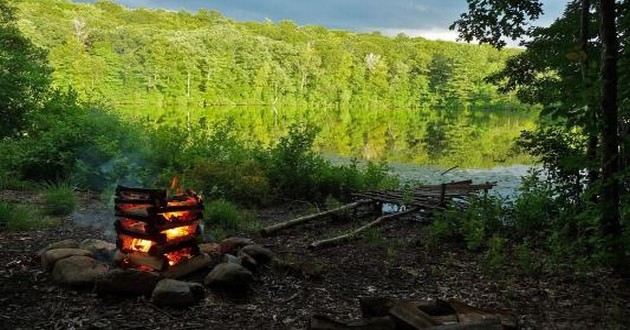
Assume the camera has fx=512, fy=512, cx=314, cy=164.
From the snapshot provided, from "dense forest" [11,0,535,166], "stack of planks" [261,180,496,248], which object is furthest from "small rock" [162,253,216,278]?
"dense forest" [11,0,535,166]

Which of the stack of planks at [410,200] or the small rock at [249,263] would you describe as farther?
the stack of planks at [410,200]

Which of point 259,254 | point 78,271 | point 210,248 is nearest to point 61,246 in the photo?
point 78,271

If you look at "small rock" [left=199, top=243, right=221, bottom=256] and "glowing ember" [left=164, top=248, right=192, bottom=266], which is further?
"small rock" [left=199, top=243, right=221, bottom=256]

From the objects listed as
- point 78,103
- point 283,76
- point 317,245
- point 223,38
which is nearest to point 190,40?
point 223,38

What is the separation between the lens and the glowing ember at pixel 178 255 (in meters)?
6.44

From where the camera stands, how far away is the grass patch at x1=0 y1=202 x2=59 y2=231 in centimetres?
824

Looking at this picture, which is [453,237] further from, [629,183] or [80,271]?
[80,271]

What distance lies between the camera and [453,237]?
29.0 ft

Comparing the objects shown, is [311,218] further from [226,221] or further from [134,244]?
[134,244]

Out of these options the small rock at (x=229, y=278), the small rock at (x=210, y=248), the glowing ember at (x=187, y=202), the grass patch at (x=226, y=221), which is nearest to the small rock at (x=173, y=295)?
the small rock at (x=229, y=278)

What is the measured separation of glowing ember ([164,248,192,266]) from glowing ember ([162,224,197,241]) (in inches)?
7.4

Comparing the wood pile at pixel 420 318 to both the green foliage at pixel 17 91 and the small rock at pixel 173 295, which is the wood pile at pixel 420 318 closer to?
the small rock at pixel 173 295

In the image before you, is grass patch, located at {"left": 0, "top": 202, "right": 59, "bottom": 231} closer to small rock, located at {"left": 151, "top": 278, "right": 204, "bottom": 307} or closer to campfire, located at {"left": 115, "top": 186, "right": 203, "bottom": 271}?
campfire, located at {"left": 115, "top": 186, "right": 203, "bottom": 271}

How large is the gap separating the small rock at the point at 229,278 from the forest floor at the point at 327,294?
14 centimetres
